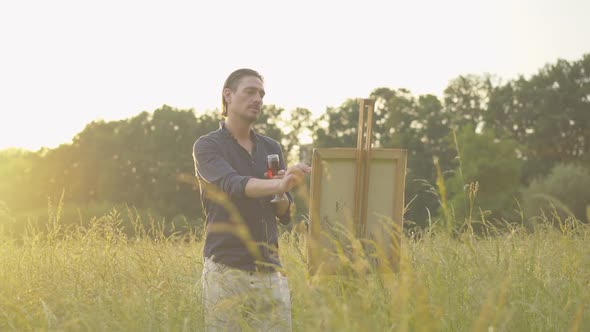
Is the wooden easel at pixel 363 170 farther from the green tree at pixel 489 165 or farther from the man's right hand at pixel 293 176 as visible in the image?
the green tree at pixel 489 165

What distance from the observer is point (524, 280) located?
349 centimetres

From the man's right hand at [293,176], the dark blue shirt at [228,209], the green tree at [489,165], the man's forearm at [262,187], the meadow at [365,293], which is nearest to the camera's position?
the meadow at [365,293]

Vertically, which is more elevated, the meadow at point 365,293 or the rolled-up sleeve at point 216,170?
the rolled-up sleeve at point 216,170

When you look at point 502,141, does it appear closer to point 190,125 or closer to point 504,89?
point 504,89

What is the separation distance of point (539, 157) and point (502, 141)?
3.61 metres

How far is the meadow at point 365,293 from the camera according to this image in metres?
2.25

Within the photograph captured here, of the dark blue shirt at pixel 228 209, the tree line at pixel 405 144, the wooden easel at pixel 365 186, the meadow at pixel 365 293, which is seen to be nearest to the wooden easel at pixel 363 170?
the wooden easel at pixel 365 186

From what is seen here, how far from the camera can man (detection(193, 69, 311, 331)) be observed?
3.62 meters

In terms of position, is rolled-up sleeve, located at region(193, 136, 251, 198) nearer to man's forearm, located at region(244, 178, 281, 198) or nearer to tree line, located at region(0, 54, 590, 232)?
man's forearm, located at region(244, 178, 281, 198)

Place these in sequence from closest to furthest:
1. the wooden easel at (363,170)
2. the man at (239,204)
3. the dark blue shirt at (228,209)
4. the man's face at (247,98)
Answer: the man at (239,204), the dark blue shirt at (228,209), the wooden easel at (363,170), the man's face at (247,98)

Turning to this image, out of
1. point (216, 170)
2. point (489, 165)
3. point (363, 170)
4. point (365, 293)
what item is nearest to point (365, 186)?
point (363, 170)

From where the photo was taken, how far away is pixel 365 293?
7.98ft

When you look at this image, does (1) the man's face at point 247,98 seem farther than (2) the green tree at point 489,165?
No

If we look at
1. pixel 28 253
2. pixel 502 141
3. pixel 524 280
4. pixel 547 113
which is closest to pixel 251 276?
pixel 524 280
